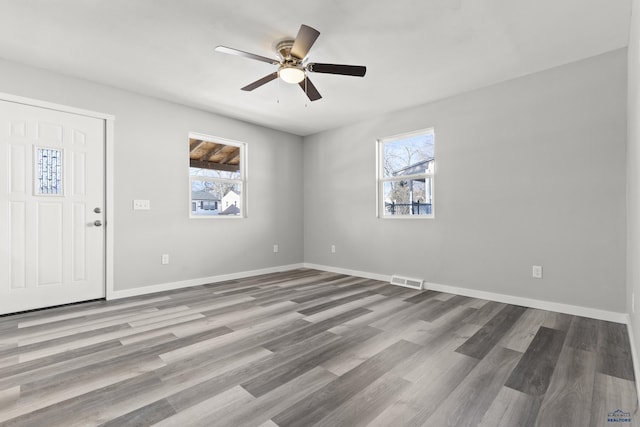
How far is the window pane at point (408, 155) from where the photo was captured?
4.17 metres

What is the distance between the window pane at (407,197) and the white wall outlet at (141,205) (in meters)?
3.24

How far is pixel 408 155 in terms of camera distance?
439cm

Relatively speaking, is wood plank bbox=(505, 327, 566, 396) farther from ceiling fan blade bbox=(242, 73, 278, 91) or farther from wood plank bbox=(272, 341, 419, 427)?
ceiling fan blade bbox=(242, 73, 278, 91)

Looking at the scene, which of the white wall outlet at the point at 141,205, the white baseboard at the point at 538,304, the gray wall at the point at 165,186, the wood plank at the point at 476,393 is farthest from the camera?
the white wall outlet at the point at 141,205

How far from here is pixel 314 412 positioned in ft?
4.92

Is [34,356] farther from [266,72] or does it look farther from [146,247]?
[266,72]

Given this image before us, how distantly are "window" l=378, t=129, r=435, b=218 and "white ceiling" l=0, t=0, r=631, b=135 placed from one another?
830 millimetres

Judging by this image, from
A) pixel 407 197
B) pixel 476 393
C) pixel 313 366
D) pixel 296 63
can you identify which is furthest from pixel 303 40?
pixel 407 197

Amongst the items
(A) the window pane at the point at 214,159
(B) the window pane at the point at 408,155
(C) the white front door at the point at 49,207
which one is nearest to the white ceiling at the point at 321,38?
(C) the white front door at the point at 49,207

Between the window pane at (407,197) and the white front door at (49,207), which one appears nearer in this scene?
the white front door at (49,207)

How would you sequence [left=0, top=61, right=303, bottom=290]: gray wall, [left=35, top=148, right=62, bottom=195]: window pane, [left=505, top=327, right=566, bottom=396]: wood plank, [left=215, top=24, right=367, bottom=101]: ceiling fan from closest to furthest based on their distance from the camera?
[left=505, top=327, right=566, bottom=396]: wood plank
[left=215, top=24, right=367, bottom=101]: ceiling fan
[left=35, top=148, right=62, bottom=195]: window pane
[left=0, top=61, right=303, bottom=290]: gray wall

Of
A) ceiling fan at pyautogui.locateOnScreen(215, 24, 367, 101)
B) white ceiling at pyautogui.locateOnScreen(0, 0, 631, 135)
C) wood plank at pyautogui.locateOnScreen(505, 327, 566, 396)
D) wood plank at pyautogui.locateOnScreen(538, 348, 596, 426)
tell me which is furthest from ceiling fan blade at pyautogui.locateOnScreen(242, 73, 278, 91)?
wood plank at pyautogui.locateOnScreen(538, 348, 596, 426)

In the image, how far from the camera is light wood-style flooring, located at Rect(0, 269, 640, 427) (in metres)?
1.49

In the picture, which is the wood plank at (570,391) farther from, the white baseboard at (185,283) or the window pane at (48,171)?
Result: the window pane at (48,171)
